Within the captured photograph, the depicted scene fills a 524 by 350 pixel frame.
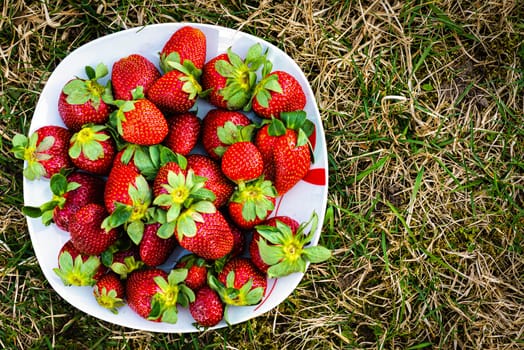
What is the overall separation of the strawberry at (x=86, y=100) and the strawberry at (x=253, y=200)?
421mm

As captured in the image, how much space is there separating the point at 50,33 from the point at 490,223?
5.07 ft

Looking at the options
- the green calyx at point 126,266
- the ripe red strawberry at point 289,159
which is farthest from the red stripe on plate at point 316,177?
the green calyx at point 126,266

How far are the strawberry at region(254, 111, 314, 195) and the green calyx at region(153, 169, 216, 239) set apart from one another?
0.61 ft

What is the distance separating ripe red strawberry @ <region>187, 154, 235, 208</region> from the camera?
1.41m

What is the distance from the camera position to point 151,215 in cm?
136

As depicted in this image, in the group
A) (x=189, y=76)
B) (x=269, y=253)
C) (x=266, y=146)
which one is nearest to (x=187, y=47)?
(x=189, y=76)

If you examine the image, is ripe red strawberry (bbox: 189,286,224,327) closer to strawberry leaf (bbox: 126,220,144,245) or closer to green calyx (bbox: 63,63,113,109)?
strawberry leaf (bbox: 126,220,144,245)

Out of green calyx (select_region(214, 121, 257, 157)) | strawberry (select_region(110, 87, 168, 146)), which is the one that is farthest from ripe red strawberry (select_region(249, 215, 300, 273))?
strawberry (select_region(110, 87, 168, 146))

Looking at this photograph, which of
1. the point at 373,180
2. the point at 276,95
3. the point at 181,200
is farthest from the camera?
the point at 373,180

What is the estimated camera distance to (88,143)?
1396mm

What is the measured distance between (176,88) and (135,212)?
335 millimetres

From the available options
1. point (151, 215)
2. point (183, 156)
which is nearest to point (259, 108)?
point (183, 156)

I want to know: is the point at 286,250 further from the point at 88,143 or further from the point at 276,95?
the point at 88,143

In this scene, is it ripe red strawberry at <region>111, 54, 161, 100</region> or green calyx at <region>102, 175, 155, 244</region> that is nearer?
green calyx at <region>102, 175, 155, 244</region>
